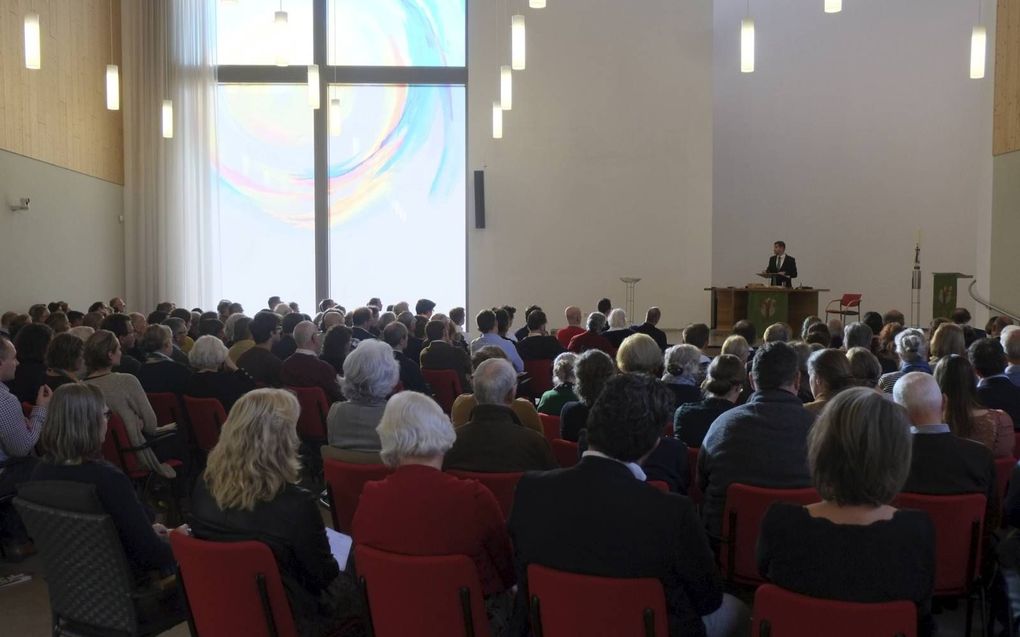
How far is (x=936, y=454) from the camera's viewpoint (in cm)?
321

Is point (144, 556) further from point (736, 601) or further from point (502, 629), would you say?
point (736, 601)

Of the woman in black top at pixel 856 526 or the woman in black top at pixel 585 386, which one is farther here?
the woman in black top at pixel 585 386

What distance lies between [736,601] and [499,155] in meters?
11.6

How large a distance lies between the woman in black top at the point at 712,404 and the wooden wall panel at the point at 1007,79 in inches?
349

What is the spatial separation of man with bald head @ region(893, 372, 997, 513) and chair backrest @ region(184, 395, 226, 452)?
3611 millimetres

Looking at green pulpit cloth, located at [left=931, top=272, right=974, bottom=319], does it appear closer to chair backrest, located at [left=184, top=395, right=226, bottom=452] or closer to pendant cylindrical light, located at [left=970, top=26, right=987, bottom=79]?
pendant cylindrical light, located at [left=970, top=26, right=987, bottom=79]

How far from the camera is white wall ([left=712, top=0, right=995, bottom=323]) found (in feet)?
48.8

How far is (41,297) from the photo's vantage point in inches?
426

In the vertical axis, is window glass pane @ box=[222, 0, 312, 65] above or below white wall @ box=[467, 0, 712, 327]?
above

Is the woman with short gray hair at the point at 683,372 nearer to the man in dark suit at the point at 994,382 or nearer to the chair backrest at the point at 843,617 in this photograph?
the man in dark suit at the point at 994,382

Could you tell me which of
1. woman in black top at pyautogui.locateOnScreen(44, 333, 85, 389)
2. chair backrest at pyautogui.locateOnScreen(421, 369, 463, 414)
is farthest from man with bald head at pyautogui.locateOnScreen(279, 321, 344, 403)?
woman in black top at pyautogui.locateOnScreen(44, 333, 85, 389)

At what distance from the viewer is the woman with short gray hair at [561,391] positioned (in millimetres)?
4875

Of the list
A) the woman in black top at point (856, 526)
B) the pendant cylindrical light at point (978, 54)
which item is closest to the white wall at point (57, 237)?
the woman in black top at point (856, 526)

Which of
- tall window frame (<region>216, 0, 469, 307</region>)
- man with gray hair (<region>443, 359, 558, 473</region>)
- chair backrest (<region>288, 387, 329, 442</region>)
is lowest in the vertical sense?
chair backrest (<region>288, 387, 329, 442</region>)
